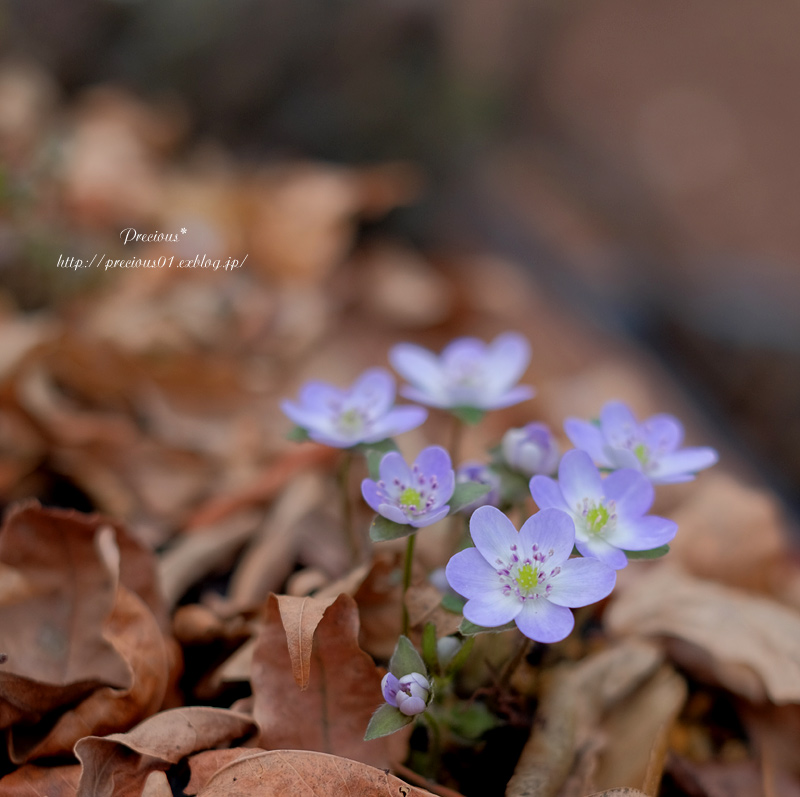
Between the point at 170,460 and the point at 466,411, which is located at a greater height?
the point at 466,411

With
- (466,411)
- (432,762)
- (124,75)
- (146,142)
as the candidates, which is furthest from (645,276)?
(432,762)

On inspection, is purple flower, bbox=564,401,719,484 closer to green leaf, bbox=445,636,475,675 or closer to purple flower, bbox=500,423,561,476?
purple flower, bbox=500,423,561,476

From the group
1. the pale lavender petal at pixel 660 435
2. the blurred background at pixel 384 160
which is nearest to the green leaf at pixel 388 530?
the pale lavender petal at pixel 660 435

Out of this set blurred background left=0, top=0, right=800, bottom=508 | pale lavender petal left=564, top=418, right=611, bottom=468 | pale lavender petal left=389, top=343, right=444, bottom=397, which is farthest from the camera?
blurred background left=0, top=0, right=800, bottom=508

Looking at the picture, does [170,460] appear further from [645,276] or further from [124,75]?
[645,276]

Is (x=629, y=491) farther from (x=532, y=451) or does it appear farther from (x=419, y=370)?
(x=419, y=370)

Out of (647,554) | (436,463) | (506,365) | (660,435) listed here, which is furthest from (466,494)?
(506,365)

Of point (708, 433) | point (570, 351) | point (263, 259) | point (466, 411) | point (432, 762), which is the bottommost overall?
point (708, 433)

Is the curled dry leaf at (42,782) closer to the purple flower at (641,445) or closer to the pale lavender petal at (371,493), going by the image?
the pale lavender petal at (371,493)

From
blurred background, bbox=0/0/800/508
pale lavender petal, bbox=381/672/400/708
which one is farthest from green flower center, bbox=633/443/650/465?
blurred background, bbox=0/0/800/508
